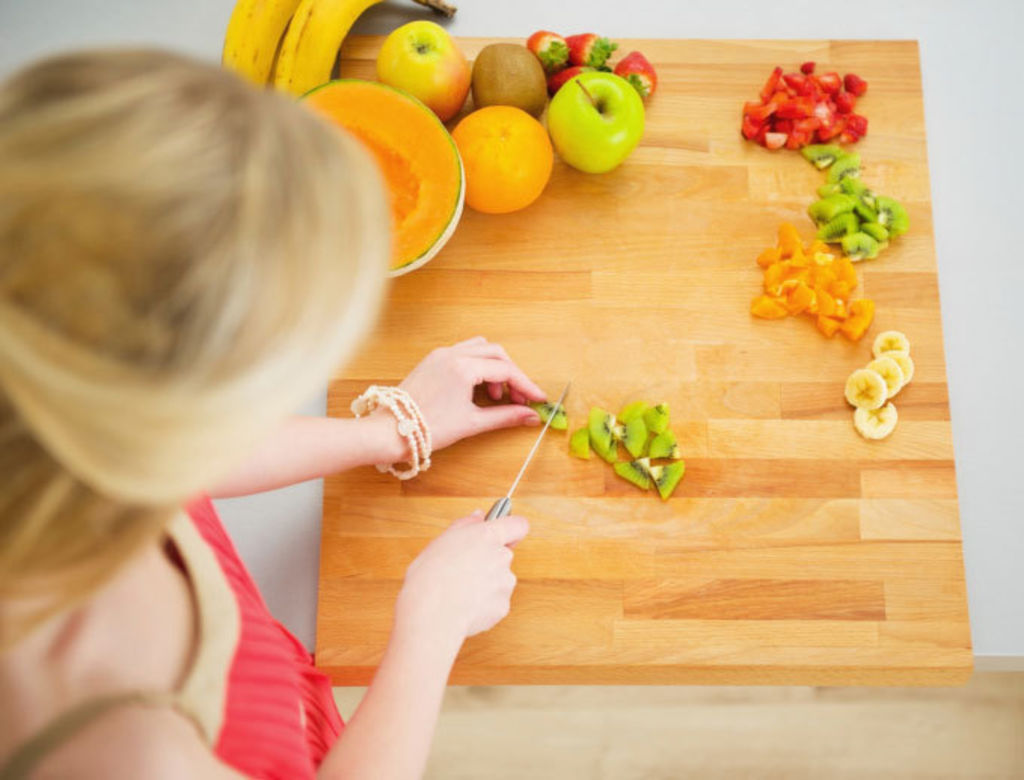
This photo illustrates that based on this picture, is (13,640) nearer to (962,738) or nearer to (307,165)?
(307,165)

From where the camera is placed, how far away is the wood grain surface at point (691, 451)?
3.10ft

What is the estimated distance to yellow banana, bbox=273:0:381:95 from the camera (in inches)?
42.0

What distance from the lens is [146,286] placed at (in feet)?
1.19

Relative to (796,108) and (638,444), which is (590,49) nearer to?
(796,108)

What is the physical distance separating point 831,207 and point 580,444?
0.42m

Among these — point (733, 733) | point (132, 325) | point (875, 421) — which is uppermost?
point (132, 325)

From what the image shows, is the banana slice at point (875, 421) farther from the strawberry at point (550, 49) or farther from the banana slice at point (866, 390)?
the strawberry at point (550, 49)

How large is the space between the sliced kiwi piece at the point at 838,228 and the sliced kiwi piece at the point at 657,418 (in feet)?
0.96

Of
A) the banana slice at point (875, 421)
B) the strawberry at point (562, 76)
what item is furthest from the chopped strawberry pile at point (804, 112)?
the banana slice at point (875, 421)

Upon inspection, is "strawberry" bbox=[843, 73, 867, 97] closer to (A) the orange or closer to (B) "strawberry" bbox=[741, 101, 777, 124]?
(B) "strawberry" bbox=[741, 101, 777, 124]

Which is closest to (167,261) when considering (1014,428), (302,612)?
(302,612)

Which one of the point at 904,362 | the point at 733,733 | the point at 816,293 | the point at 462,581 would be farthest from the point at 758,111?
the point at 733,733

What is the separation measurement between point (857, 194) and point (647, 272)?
272 mm

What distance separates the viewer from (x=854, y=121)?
107 cm
